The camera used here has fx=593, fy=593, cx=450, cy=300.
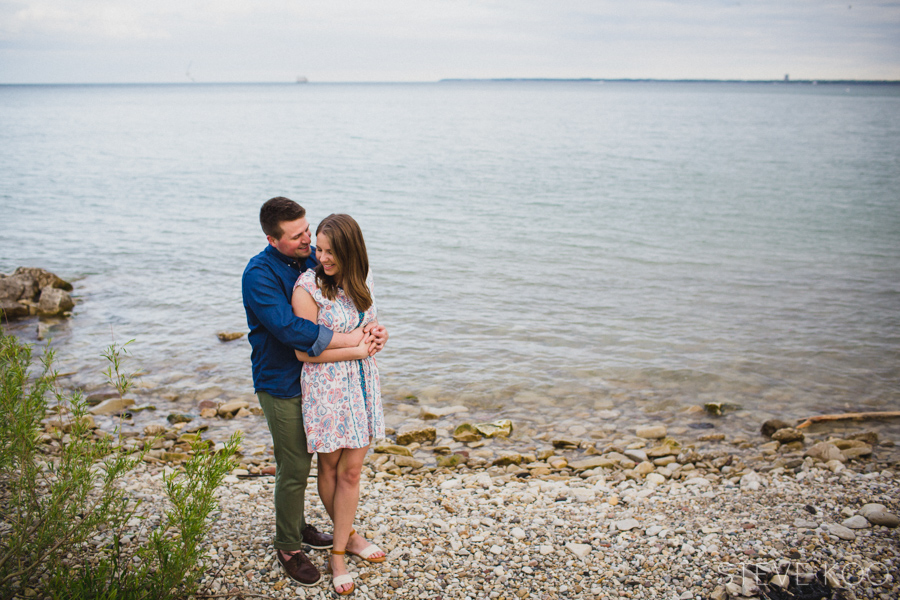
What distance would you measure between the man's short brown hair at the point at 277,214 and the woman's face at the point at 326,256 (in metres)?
0.24

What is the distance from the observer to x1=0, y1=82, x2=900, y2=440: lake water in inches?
401

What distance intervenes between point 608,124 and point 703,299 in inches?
2448

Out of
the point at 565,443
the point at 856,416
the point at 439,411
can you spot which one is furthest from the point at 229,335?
the point at 856,416

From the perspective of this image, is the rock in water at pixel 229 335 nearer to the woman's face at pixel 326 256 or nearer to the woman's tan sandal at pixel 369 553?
the woman's tan sandal at pixel 369 553

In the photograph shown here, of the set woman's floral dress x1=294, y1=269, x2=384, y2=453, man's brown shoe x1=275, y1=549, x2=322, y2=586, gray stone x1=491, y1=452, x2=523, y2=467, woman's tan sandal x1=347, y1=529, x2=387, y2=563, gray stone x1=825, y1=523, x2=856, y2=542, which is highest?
woman's floral dress x1=294, y1=269, x2=384, y2=453

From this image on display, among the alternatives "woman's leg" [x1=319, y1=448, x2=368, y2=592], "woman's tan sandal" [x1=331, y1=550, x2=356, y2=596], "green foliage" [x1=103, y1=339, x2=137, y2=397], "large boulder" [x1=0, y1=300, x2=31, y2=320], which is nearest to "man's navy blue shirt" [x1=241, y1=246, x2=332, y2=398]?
"woman's leg" [x1=319, y1=448, x2=368, y2=592]

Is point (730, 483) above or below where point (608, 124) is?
below

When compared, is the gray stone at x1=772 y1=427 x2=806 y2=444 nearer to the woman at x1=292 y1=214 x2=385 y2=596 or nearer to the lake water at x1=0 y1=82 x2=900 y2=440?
the lake water at x1=0 y1=82 x2=900 y2=440

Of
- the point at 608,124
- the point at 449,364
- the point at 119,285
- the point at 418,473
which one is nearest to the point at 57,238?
the point at 119,285

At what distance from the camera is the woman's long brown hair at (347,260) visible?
3939 millimetres

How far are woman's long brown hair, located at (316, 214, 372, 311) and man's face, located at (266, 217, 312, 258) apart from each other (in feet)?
0.49

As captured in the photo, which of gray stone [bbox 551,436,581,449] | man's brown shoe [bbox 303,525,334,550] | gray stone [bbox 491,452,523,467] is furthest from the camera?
gray stone [bbox 551,436,581,449]

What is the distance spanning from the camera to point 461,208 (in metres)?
25.1

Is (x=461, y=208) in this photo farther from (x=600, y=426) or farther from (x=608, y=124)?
(x=608, y=124)
